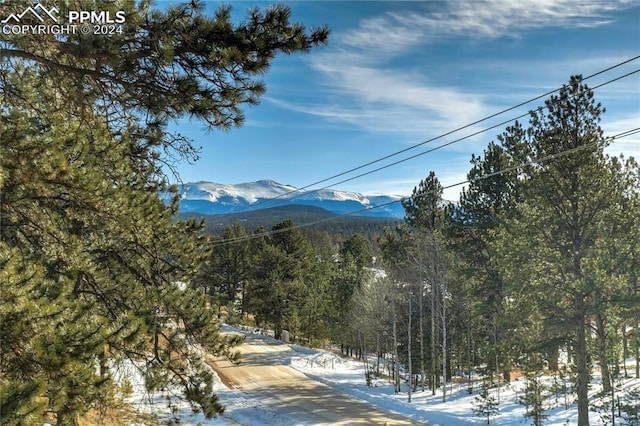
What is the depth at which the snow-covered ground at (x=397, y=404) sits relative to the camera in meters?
16.2

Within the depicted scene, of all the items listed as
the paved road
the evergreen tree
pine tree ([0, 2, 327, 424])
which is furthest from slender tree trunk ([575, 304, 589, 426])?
pine tree ([0, 2, 327, 424])

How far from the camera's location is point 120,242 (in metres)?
7.07

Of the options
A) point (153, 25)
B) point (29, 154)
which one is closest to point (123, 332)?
Answer: point (29, 154)

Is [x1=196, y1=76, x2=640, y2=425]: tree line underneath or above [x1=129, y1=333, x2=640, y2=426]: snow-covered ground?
above

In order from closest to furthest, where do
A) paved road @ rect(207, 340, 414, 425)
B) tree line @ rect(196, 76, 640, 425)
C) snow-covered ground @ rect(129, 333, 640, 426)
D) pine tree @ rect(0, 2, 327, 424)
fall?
pine tree @ rect(0, 2, 327, 424)
tree line @ rect(196, 76, 640, 425)
snow-covered ground @ rect(129, 333, 640, 426)
paved road @ rect(207, 340, 414, 425)

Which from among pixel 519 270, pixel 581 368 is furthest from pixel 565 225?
pixel 581 368

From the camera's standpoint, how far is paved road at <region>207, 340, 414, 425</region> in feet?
55.2

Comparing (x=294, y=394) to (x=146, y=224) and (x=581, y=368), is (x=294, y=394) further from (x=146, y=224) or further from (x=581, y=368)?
(x=146, y=224)

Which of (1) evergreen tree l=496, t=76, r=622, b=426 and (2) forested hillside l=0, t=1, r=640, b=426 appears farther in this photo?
(1) evergreen tree l=496, t=76, r=622, b=426

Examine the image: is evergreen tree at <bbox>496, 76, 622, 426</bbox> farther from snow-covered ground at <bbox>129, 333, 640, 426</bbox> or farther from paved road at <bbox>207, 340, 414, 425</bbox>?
paved road at <bbox>207, 340, 414, 425</bbox>

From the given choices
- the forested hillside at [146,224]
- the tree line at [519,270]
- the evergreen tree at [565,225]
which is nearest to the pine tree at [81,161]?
the forested hillside at [146,224]

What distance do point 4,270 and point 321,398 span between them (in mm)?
18710

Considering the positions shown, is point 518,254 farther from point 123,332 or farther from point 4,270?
point 4,270

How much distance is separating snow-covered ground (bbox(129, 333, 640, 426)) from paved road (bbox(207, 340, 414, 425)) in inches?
25.0
